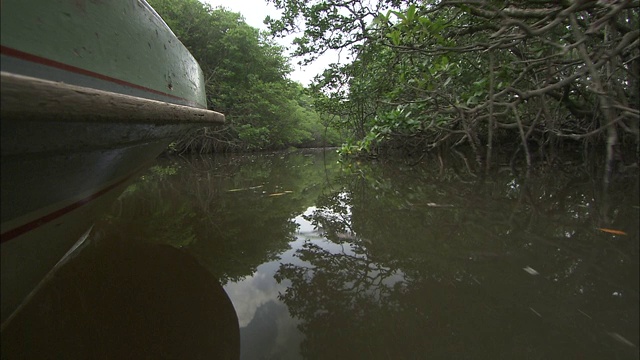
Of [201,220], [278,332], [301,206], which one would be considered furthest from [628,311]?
[201,220]

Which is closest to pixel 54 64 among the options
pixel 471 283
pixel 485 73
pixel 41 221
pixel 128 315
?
pixel 41 221

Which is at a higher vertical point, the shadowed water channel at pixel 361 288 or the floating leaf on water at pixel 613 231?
the floating leaf on water at pixel 613 231

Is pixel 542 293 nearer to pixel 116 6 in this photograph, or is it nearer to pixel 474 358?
pixel 474 358

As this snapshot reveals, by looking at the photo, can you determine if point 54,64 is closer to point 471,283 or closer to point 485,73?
point 471,283

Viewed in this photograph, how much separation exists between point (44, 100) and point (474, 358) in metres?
0.98

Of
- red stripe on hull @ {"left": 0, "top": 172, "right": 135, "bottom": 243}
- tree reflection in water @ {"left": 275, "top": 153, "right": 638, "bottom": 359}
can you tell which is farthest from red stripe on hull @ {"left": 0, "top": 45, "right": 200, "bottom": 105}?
tree reflection in water @ {"left": 275, "top": 153, "right": 638, "bottom": 359}

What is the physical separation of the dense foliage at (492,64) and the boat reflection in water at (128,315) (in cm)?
208

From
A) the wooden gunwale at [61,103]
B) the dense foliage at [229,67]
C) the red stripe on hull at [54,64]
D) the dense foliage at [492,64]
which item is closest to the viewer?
the wooden gunwale at [61,103]

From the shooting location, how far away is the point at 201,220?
1.82 meters

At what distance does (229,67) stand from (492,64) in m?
11.6

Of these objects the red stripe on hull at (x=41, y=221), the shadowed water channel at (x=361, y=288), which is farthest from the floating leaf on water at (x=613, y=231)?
the red stripe on hull at (x=41, y=221)

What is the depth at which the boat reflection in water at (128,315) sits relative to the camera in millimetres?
716

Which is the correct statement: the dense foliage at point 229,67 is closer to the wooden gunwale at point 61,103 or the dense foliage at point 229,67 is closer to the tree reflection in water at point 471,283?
the tree reflection in water at point 471,283

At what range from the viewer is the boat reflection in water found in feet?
2.35
